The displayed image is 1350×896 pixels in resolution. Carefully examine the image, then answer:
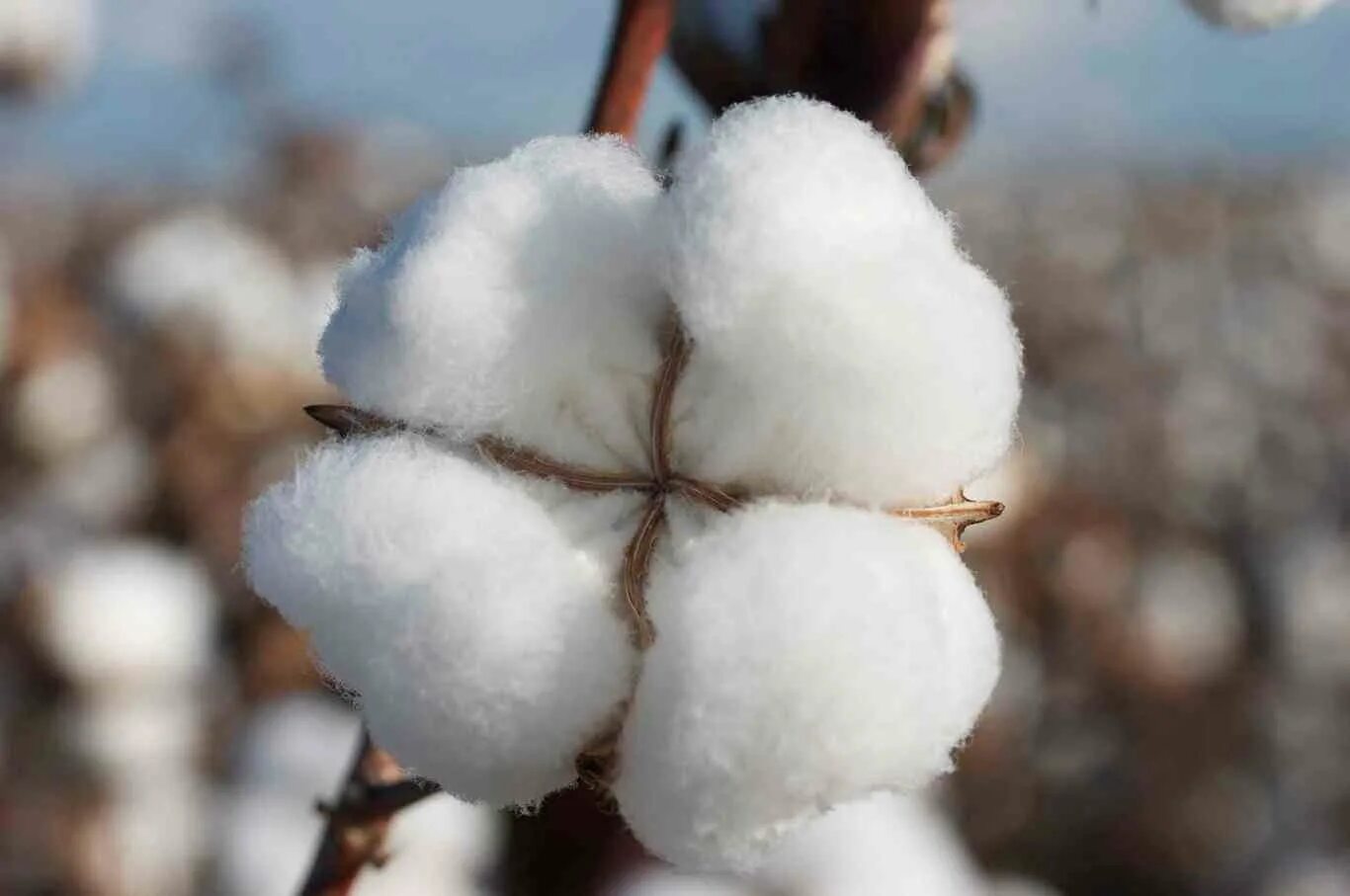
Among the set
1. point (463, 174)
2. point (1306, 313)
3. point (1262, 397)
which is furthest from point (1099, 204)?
point (463, 174)

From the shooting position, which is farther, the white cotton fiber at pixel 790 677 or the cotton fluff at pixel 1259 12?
the cotton fluff at pixel 1259 12

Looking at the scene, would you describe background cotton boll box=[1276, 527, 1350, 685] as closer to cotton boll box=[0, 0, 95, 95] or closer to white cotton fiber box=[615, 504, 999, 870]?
cotton boll box=[0, 0, 95, 95]

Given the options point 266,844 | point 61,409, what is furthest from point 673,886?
point 61,409

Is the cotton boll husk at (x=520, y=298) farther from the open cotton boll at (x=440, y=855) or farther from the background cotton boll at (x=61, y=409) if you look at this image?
the background cotton boll at (x=61, y=409)

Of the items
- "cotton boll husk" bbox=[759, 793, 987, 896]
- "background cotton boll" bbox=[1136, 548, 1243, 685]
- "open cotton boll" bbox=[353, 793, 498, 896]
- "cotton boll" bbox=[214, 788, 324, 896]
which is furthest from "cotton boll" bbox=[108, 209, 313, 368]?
"background cotton boll" bbox=[1136, 548, 1243, 685]

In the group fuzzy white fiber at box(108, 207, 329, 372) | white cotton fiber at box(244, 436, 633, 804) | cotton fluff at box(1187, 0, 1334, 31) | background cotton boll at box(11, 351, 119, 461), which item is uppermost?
cotton fluff at box(1187, 0, 1334, 31)

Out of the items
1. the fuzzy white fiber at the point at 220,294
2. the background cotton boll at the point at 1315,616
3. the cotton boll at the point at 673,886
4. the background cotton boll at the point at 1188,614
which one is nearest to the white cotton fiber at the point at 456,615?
the cotton boll at the point at 673,886

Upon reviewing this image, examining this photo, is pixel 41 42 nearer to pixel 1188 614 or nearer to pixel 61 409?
pixel 61 409
